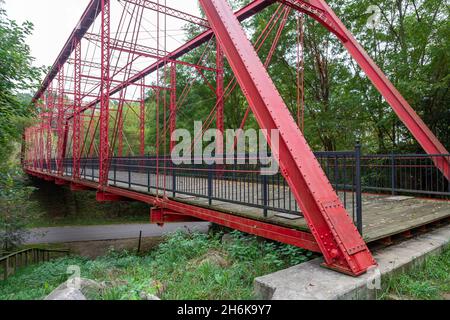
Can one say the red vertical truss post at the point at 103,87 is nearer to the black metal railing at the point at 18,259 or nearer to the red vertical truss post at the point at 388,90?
the black metal railing at the point at 18,259

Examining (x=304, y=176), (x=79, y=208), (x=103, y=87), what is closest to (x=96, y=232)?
(x=79, y=208)

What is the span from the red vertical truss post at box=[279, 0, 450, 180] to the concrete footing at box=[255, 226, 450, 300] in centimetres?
404

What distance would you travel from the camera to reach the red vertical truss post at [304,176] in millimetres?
2693

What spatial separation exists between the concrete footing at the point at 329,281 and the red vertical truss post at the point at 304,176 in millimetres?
125

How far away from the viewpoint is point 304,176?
287 centimetres

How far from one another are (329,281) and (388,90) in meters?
5.76

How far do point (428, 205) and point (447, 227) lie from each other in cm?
116

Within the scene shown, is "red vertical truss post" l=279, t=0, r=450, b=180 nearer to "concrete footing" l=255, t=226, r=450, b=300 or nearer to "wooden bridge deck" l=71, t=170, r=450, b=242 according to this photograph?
"wooden bridge deck" l=71, t=170, r=450, b=242

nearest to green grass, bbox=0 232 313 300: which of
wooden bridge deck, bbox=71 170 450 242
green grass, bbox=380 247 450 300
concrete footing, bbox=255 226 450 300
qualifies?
concrete footing, bbox=255 226 450 300

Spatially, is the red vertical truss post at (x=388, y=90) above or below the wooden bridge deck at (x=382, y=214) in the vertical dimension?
above

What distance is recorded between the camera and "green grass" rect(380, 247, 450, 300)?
2.50 metres

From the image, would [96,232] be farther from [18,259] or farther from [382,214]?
[382,214]

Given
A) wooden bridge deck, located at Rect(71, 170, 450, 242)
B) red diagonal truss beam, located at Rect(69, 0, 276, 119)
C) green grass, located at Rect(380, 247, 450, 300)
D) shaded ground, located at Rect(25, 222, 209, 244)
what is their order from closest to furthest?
green grass, located at Rect(380, 247, 450, 300), wooden bridge deck, located at Rect(71, 170, 450, 242), red diagonal truss beam, located at Rect(69, 0, 276, 119), shaded ground, located at Rect(25, 222, 209, 244)

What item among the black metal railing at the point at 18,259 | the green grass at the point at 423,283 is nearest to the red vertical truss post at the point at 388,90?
the green grass at the point at 423,283
